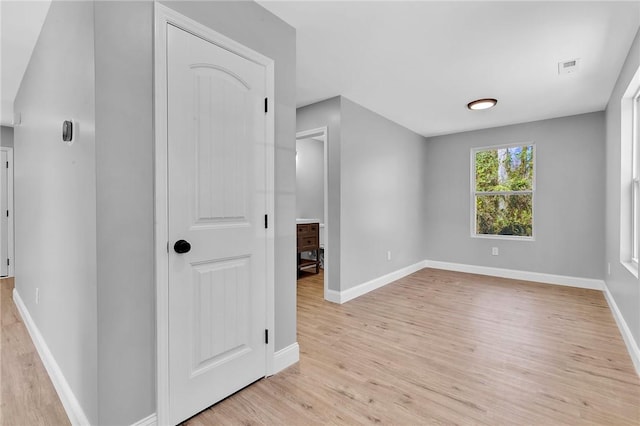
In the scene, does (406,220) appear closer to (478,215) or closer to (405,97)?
(478,215)

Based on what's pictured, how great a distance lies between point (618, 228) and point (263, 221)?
3.33 metres

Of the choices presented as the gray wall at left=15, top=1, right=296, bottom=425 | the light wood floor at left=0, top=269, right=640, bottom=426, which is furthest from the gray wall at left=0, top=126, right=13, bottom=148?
the gray wall at left=15, top=1, right=296, bottom=425

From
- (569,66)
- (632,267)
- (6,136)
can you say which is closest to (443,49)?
(569,66)

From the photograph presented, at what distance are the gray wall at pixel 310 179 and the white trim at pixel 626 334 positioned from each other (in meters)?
4.11

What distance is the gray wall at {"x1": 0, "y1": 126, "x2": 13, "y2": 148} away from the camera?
15.4 ft

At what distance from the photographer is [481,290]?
419 cm

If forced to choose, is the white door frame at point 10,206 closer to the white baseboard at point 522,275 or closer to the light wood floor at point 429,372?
the light wood floor at point 429,372

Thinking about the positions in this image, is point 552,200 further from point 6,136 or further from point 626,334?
point 6,136

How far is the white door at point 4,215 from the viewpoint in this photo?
466 centimetres

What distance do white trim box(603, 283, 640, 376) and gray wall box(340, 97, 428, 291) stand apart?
2.43 m

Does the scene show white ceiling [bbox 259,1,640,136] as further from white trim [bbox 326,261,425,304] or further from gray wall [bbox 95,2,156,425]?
white trim [bbox 326,261,425,304]

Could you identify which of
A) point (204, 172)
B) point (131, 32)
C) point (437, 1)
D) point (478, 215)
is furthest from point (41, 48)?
point (478, 215)

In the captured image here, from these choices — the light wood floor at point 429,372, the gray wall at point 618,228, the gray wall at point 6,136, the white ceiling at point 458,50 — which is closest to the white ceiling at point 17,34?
the white ceiling at point 458,50

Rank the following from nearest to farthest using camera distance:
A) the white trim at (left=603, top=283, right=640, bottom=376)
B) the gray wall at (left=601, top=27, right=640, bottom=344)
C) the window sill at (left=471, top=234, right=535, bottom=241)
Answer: the white trim at (left=603, top=283, right=640, bottom=376), the gray wall at (left=601, top=27, right=640, bottom=344), the window sill at (left=471, top=234, right=535, bottom=241)
